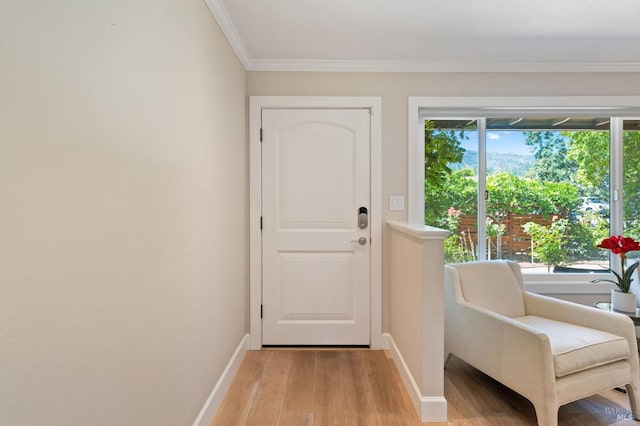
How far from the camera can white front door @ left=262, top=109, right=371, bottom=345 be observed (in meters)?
2.77

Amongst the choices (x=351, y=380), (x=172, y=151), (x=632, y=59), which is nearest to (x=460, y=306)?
(x=351, y=380)

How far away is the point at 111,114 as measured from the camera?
100 cm

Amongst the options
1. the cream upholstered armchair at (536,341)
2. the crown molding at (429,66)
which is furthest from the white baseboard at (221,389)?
the crown molding at (429,66)

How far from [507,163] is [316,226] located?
1786 millimetres

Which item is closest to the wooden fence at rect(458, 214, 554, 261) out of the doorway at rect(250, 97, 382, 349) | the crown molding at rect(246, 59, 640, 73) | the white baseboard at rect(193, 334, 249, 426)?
the doorway at rect(250, 97, 382, 349)

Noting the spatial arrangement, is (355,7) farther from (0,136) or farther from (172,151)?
(0,136)

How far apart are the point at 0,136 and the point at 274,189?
2113 millimetres

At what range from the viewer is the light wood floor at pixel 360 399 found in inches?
72.7

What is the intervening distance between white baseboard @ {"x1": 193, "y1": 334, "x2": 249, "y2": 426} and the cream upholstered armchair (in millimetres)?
1457

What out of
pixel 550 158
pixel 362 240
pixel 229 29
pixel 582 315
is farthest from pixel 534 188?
pixel 229 29

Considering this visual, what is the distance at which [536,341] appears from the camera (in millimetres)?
1701

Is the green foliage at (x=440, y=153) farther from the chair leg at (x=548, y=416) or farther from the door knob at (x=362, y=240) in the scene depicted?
the chair leg at (x=548, y=416)

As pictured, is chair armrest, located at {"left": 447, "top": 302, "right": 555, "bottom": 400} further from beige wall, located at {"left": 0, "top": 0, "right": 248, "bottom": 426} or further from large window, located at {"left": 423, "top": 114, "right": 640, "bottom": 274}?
beige wall, located at {"left": 0, "top": 0, "right": 248, "bottom": 426}

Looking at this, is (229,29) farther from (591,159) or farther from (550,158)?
(591,159)
